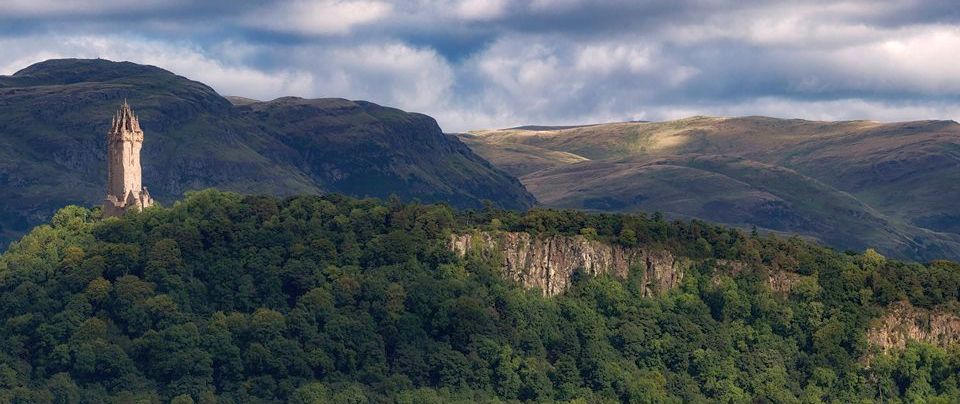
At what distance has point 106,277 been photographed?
615ft

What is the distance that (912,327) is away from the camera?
19525 centimetres

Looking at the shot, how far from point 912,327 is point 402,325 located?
5306 centimetres

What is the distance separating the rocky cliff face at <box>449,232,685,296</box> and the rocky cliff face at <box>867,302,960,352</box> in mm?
21189

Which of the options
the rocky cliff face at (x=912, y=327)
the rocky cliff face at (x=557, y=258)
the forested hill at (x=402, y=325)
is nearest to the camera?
the forested hill at (x=402, y=325)

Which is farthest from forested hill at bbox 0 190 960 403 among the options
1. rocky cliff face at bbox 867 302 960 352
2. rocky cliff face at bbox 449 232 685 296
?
rocky cliff face at bbox 449 232 685 296

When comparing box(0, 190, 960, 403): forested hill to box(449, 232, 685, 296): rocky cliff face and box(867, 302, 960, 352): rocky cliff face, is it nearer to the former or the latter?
box(867, 302, 960, 352): rocky cliff face

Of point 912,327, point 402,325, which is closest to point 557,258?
point 402,325

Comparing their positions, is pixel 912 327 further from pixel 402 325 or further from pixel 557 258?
pixel 402 325

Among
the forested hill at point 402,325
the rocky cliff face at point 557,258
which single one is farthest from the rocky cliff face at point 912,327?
the rocky cliff face at point 557,258

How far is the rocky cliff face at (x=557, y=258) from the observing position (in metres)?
194

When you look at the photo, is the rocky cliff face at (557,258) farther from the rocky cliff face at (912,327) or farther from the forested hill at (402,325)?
the rocky cliff face at (912,327)

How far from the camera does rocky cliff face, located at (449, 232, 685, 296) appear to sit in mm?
193875

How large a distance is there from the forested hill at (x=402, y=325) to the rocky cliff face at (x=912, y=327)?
15.9 inches

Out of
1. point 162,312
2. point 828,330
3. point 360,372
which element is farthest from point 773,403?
point 162,312
